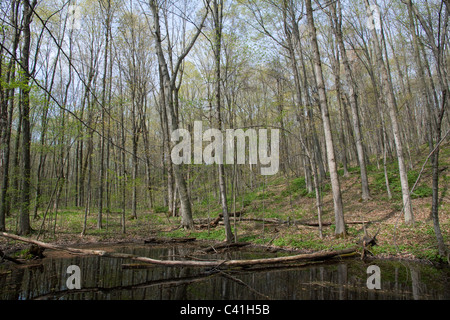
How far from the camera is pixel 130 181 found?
12180 mm

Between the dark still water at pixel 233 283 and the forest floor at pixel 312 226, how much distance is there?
1.13 m

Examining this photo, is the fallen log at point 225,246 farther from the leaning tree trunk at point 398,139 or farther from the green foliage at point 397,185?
the green foliage at point 397,185

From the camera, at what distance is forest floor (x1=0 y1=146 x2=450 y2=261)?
23.4 feet

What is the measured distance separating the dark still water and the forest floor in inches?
44.7

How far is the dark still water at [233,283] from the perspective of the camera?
384 centimetres

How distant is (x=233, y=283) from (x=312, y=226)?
680 cm

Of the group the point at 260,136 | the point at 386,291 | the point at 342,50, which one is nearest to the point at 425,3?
the point at 342,50

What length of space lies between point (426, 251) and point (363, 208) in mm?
5813
